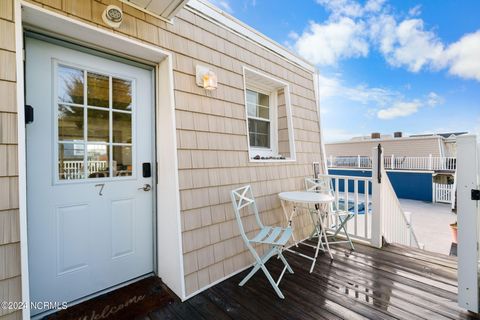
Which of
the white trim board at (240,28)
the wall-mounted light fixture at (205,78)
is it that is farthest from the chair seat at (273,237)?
the white trim board at (240,28)

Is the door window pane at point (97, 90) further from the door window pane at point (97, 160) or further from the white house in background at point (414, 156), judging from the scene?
the white house in background at point (414, 156)

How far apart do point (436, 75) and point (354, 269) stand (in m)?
15.2

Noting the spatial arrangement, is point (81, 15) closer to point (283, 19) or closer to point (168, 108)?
point (168, 108)

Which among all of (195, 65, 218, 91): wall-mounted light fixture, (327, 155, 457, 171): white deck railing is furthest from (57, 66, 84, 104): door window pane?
(327, 155, 457, 171): white deck railing

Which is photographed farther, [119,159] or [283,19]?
[283,19]

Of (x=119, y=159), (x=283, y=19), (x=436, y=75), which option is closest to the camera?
(x=119, y=159)

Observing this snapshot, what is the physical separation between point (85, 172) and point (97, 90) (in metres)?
0.74

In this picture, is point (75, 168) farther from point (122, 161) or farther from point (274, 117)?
point (274, 117)

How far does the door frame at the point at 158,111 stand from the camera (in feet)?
4.32

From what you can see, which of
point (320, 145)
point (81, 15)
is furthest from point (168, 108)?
point (320, 145)

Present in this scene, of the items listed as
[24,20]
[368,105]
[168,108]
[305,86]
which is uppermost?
[368,105]

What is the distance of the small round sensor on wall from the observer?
1605 mm

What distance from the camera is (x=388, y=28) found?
26.0ft

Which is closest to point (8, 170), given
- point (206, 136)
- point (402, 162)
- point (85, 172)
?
point (85, 172)
